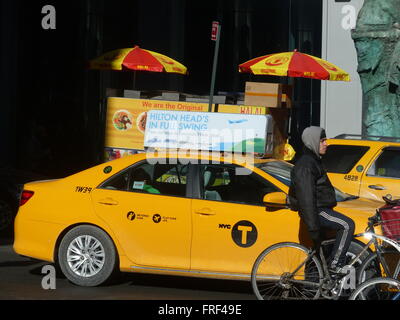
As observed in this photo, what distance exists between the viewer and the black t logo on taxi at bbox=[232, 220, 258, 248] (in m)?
9.84

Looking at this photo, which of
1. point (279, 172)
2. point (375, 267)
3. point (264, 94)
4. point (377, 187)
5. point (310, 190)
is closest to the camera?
point (375, 267)

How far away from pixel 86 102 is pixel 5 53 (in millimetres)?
2913

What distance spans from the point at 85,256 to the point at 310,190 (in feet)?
8.99

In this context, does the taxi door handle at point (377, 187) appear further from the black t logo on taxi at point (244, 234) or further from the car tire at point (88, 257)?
the car tire at point (88, 257)

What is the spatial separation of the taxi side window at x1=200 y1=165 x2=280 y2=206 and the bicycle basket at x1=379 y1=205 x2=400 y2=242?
5.41 ft

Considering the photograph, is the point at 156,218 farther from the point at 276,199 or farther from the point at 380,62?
the point at 380,62

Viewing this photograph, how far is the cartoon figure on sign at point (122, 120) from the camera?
→ 49.0 ft

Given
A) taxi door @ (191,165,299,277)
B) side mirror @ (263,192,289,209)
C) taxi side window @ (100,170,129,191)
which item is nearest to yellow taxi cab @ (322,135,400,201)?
taxi door @ (191,165,299,277)

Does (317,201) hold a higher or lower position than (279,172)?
lower

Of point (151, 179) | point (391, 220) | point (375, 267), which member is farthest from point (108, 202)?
point (391, 220)

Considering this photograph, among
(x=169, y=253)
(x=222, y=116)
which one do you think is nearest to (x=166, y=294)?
(x=169, y=253)

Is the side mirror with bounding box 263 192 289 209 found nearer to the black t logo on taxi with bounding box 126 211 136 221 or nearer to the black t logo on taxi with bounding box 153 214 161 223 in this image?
the black t logo on taxi with bounding box 153 214 161 223

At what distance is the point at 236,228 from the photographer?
9.91 m

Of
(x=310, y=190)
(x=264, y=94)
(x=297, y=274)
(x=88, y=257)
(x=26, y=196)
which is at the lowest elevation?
(x=88, y=257)
